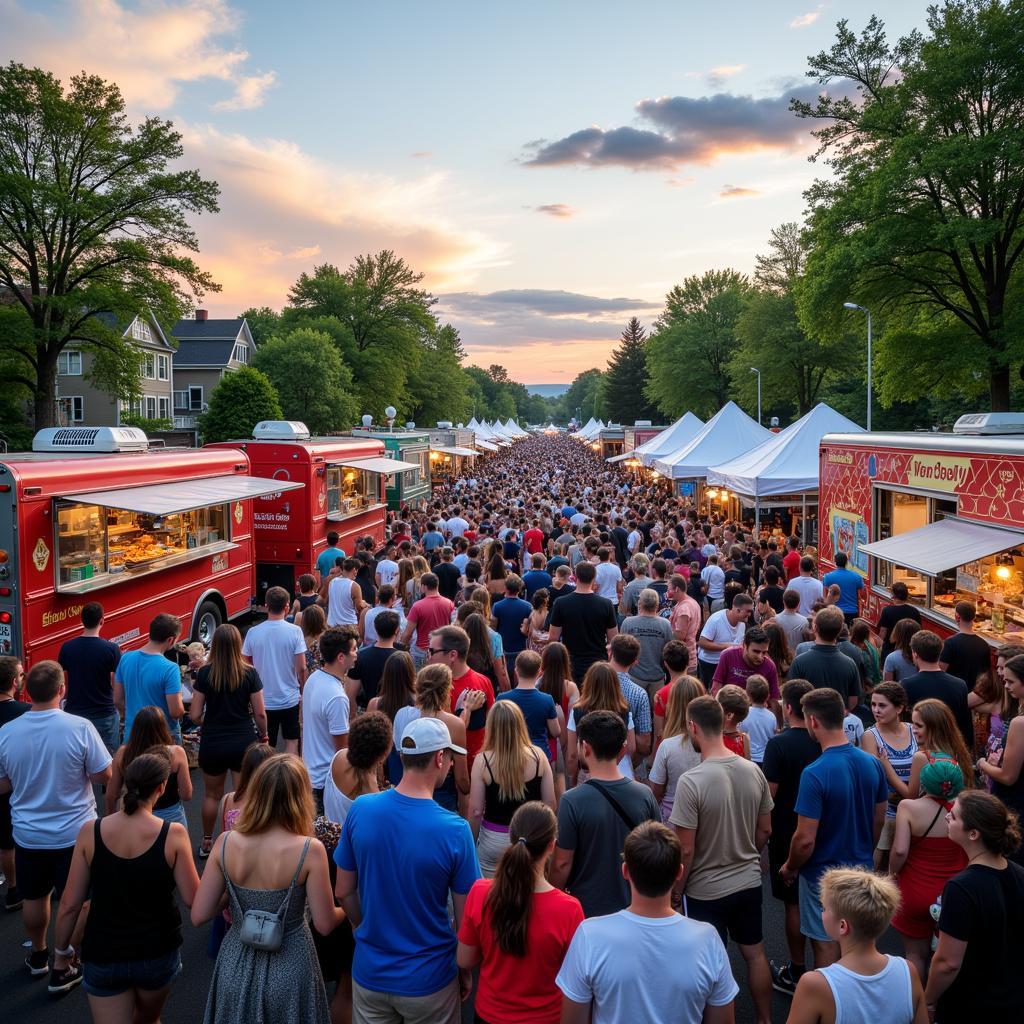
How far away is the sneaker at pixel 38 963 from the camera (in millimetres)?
4680

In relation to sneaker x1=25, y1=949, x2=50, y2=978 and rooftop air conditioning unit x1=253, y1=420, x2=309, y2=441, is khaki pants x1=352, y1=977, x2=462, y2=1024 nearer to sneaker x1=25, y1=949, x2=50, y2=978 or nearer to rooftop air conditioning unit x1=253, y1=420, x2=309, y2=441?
sneaker x1=25, y1=949, x2=50, y2=978

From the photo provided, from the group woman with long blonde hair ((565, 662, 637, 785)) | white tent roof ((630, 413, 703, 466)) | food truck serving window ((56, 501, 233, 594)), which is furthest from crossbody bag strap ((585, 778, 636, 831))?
white tent roof ((630, 413, 703, 466))

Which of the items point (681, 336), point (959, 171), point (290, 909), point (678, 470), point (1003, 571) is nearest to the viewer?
point (290, 909)

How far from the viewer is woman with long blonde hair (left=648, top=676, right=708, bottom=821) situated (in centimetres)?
450

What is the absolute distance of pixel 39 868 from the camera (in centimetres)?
456

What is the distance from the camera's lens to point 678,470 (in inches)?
870

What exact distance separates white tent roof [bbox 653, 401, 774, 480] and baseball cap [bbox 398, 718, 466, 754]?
1886cm

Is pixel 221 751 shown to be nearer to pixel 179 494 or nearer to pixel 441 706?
pixel 441 706

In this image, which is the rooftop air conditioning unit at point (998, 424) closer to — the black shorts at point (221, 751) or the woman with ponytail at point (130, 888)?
the black shorts at point (221, 751)

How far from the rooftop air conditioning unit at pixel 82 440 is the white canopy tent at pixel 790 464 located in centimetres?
1162

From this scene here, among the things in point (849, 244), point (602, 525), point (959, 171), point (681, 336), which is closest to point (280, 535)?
point (602, 525)

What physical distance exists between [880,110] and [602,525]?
51.7ft

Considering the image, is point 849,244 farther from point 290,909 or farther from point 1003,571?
point 290,909

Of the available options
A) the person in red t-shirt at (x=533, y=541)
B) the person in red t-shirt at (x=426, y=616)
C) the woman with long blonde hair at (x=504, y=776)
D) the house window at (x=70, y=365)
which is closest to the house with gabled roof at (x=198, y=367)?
the house window at (x=70, y=365)
